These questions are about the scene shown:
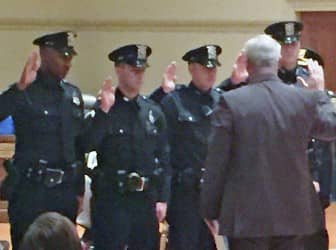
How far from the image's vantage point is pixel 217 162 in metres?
4.18

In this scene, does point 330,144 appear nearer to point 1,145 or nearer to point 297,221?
point 297,221

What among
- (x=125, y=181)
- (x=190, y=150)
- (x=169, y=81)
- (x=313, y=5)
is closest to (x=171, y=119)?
(x=190, y=150)

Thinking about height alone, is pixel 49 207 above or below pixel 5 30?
below

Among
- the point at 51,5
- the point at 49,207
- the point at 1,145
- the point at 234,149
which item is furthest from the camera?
the point at 51,5

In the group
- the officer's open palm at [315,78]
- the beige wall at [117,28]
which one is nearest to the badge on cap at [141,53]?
the officer's open palm at [315,78]

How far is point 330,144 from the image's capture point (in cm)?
553

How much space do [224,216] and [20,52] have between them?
7.24 metres

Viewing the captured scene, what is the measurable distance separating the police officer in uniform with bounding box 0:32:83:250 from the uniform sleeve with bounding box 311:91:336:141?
1535 millimetres

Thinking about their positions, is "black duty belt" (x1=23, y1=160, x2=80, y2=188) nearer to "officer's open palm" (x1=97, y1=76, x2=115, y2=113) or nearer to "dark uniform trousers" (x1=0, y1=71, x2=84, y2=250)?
"dark uniform trousers" (x1=0, y1=71, x2=84, y2=250)


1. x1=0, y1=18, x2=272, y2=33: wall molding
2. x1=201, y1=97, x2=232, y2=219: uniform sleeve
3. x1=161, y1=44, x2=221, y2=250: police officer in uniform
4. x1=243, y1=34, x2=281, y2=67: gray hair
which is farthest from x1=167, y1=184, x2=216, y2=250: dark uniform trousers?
x1=0, y1=18, x2=272, y2=33: wall molding

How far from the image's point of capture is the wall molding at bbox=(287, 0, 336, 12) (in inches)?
424

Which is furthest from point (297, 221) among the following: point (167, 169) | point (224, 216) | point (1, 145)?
point (1, 145)

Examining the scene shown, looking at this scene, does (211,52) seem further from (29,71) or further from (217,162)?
(217,162)

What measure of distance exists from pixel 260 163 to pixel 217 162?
0.64 feet
